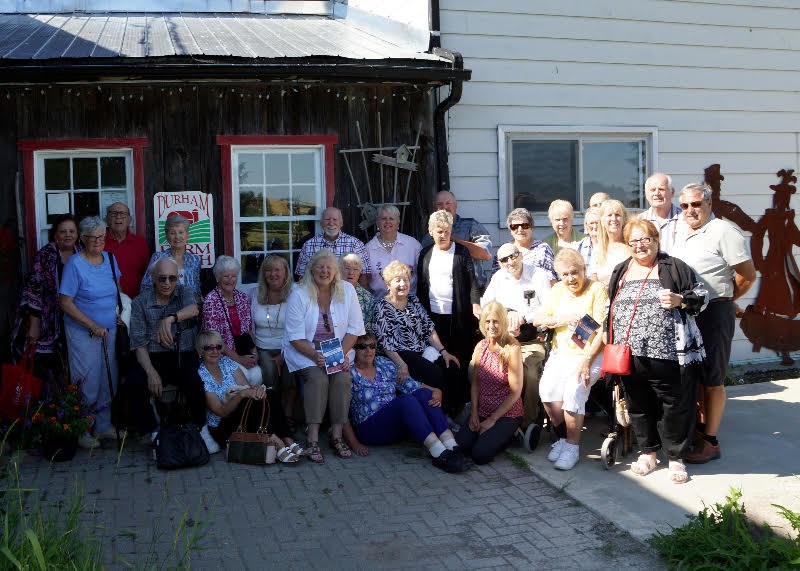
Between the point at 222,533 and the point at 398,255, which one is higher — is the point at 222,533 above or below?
below

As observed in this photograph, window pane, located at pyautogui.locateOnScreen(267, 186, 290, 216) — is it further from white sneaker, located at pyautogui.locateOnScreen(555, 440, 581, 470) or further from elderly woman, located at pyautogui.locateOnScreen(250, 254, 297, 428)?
white sneaker, located at pyautogui.locateOnScreen(555, 440, 581, 470)

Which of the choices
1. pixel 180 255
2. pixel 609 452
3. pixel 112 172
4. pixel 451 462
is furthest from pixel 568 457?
pixel 112 172

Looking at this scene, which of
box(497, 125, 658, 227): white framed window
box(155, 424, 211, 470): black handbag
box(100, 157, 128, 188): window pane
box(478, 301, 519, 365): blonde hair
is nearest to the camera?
box(155, 424, 211, 470): black handbag

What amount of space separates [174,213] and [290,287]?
1.45 metres

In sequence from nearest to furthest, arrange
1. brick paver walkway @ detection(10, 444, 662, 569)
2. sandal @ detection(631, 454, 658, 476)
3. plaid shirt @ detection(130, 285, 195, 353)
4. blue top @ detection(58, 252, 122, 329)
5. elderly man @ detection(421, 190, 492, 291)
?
1. brick paver walkway @ detection(10, 444, 662, 569)
2. sandal @ detection(631, 454, 658, 476)
3. blue top @ detection(58, 252, 122, 329)
4. plaid shirt @ detection(130, 285, 195, 353)
5. elderly man @ detection(421, 190, 492, 291)

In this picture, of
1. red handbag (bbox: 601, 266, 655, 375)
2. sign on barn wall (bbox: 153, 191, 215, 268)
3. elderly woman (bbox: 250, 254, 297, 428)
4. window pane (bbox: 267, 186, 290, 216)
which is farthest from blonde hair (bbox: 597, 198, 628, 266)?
sign on barn wall (bbox: 153, 191, 215, 268)

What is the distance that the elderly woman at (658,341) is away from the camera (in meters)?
5.54

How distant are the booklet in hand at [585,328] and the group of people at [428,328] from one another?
0.01 meters

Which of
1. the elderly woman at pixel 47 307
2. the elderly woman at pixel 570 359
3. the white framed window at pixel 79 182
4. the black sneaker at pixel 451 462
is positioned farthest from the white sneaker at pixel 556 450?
the white framed window at pixel 79 182

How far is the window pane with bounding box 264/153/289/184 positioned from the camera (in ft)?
26.1

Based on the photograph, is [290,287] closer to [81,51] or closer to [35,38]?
[81,51]

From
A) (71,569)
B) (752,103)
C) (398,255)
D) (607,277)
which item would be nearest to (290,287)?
(398,255)

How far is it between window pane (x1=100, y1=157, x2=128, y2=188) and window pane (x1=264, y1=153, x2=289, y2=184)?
128 cm

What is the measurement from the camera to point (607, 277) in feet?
21.0
